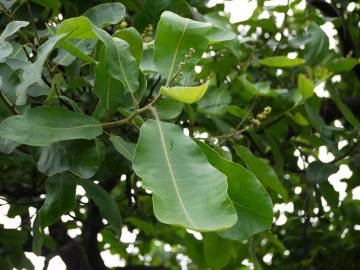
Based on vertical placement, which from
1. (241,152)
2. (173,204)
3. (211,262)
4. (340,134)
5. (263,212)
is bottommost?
(340,134)

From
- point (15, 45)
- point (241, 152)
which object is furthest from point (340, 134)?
point (15, 45)

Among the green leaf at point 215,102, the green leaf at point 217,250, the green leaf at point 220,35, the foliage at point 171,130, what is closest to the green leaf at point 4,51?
the foliage at point 171,130

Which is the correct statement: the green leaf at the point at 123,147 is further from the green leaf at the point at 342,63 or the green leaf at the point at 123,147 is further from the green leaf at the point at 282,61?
the green leaf at the point at 342,63

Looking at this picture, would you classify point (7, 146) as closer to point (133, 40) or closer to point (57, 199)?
point (57, 199)

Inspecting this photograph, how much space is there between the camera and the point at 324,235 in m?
2.32

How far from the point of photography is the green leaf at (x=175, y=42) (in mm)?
1062

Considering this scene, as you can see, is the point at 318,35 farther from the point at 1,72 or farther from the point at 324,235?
the point at 1,72

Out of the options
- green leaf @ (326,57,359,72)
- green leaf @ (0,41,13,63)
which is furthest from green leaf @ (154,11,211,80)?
green leaf @ (326,57,359,72)

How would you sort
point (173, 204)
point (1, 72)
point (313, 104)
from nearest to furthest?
1. point (173, 204)
2. point (1, 72)
3. point (313, 104)

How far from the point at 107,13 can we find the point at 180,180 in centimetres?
47

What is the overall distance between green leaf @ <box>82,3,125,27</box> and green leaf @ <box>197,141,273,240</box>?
338 mm

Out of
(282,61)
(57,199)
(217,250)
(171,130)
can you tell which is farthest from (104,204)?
(282,61)

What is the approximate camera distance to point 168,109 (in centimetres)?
133

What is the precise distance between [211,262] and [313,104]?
64 centimetres
